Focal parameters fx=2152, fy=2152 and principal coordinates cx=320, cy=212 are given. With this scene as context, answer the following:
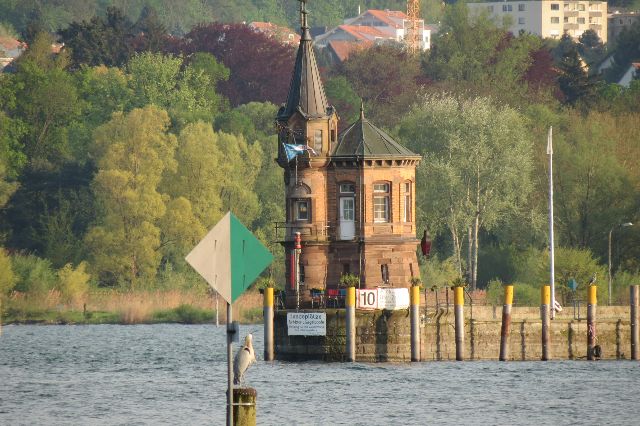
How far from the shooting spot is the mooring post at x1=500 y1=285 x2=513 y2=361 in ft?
309

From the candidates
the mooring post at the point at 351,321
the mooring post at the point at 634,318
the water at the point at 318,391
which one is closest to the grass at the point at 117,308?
the water at the point at 318,391

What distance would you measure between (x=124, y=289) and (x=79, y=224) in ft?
41.9

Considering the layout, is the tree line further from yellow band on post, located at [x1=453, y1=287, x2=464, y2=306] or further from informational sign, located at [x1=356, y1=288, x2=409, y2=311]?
yellow band on post, located at [x1=453, y1=287, x2=464, y2=306]

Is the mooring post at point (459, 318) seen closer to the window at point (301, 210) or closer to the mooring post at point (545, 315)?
the mooring post at point (545, 315)

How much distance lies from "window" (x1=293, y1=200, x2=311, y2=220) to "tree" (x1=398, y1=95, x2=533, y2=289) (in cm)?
3664

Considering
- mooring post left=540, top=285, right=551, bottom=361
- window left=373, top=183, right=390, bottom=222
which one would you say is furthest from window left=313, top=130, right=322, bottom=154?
mooring post left=540, top=285, right=551, bottom=361

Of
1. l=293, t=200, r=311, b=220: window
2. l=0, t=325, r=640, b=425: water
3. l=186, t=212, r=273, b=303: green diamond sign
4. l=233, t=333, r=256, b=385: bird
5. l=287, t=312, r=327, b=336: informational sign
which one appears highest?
l=293, t=200, r=311, b=220: window

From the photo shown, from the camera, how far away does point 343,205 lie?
101312 millimetres

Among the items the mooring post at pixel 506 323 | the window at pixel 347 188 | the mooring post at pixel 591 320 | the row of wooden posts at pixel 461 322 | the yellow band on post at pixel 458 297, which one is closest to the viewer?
the row of wooden posts at pixel 461 322

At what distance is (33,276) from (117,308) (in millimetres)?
6432

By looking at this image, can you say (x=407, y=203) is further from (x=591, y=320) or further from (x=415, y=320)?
(x=591, y=320)

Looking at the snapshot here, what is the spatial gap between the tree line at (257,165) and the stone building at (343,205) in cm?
2018

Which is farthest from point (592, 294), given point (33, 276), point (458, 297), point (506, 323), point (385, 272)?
point (33, 276)

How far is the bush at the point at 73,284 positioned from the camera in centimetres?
14850
